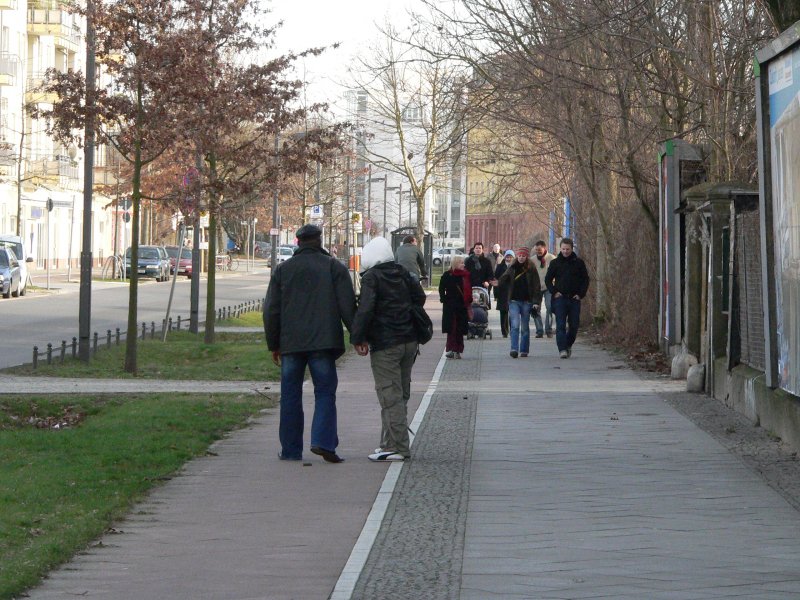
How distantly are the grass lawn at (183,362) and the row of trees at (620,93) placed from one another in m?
5.19

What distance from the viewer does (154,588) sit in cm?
658

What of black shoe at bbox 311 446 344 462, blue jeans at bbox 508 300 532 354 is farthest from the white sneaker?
blue jeans at bbox 508 300 532 354

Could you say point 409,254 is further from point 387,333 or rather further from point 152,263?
point 152,263

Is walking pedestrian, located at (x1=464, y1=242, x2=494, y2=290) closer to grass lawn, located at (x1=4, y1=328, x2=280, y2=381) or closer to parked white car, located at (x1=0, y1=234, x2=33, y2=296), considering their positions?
grass lawn, located at (x1=4, y1=328, x2=280, y2=381)

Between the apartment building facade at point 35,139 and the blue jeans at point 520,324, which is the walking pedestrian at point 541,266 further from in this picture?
the apartment building facade at point 35,139

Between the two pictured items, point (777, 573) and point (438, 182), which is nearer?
point (777, 573)

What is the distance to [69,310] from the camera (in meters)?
37.5

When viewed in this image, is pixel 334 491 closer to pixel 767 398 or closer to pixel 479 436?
pixel 479 436

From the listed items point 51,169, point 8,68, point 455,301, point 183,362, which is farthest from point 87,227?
point 51,169

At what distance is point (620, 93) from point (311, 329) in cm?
→ 1126

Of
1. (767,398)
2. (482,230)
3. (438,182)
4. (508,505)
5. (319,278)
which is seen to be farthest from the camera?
(482,230)

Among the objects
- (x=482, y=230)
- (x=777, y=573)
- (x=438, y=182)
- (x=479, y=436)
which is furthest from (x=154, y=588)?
(x=482, y=230)

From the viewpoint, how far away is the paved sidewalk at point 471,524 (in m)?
6.69

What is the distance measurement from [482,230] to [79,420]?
283 ft
